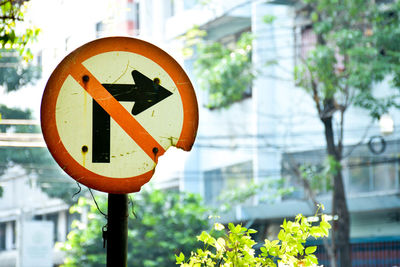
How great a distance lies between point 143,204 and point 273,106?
156 inches

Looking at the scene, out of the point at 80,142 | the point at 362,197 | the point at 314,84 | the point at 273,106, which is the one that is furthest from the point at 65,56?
the point at 273,106

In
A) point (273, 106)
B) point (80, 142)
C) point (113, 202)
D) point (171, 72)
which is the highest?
point (273, 106)

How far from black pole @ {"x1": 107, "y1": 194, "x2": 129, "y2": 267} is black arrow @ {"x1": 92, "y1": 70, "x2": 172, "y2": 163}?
0.47 feet

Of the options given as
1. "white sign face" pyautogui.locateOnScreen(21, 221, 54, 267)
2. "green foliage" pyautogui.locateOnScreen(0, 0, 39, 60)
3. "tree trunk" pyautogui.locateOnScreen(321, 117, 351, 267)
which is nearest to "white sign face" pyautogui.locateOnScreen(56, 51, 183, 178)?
"green foliage" pyautogui.locateOnScreen(0, 0, 39, 60)

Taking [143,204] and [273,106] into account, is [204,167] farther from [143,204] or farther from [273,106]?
[143,204]

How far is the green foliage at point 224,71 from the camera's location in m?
11.6

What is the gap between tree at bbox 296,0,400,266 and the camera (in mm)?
10305

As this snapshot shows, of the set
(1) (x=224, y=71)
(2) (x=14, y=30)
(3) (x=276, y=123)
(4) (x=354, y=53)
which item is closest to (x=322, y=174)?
(4) (x=354, y=53)

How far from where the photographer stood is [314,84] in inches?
430

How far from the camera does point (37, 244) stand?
14.8 meters

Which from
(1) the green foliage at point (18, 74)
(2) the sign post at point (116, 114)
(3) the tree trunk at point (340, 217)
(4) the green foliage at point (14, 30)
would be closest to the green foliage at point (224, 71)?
(3) the tree trunk at point (340, 217)

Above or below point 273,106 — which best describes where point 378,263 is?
below

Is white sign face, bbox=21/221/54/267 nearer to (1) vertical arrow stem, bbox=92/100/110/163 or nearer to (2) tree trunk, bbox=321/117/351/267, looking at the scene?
(2) tree trunk, bbox=321/117/351/267

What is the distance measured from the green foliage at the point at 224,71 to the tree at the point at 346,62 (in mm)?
1150
